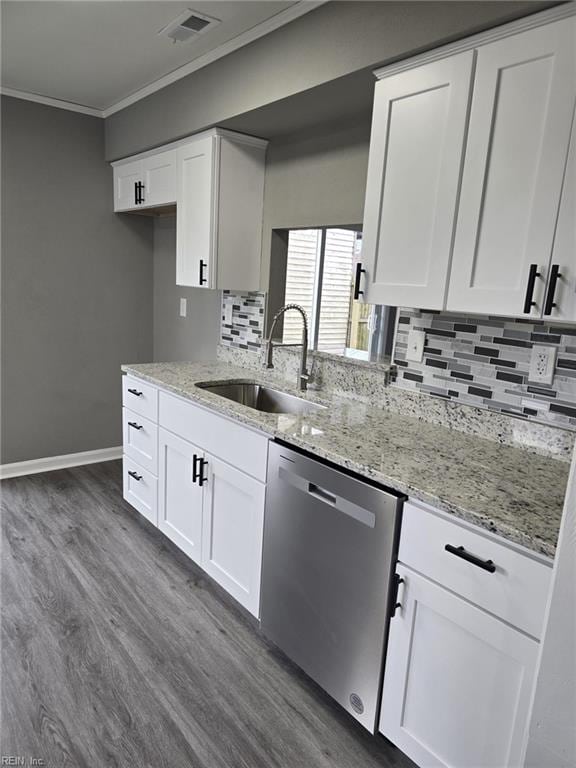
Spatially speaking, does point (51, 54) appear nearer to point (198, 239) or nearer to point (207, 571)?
point (198, 239)

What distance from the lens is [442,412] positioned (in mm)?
1994

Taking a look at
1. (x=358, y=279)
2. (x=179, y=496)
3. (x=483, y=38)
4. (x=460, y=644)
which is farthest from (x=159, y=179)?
(x=460, y=644)

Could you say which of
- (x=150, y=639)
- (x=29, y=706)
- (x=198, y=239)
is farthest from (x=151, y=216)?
(x=29, y=706)

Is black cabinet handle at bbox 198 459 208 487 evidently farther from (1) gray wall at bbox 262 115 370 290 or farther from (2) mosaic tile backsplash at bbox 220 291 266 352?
(1) gray wall at bbox 262 115 370 290

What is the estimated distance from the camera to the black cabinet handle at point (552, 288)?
54.1 inches

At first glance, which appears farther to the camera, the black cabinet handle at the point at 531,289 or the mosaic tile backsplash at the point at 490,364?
the mosaic tile backsplash at the point at 490,364

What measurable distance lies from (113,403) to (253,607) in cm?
238

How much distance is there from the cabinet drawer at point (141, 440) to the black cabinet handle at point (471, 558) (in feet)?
5.72

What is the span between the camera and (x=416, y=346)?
208cm

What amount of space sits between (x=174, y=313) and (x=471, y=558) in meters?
2.97

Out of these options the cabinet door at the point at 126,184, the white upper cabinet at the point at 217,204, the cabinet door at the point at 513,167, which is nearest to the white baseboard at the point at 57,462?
the white upper cabinet at the point at 217,204

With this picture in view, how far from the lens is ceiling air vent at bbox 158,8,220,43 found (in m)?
2.09

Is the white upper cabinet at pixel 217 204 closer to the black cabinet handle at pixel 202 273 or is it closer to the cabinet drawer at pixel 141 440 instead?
the black cabinet handle at pixel 202 273

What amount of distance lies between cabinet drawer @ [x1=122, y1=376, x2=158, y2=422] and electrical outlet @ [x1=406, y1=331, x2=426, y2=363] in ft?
4.18
